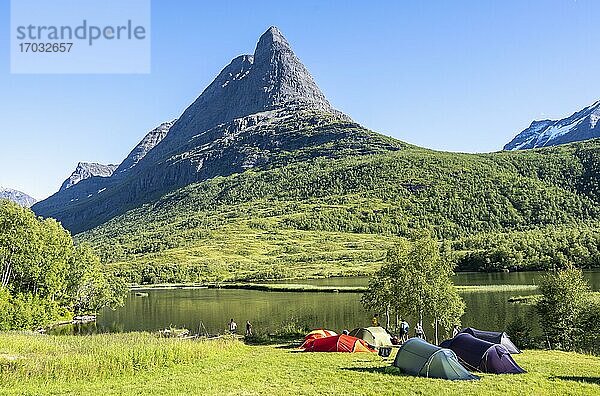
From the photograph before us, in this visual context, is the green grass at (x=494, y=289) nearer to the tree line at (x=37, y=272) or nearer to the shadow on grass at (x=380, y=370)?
the tree line at (x=37, y=272)

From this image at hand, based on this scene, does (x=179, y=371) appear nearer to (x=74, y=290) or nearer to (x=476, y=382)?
(x=476, y=382)

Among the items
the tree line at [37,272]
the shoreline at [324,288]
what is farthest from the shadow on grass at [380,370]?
the shoreline at [324,288]

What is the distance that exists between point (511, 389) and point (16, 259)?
76.5 metres

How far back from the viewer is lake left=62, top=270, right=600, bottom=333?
250 ft

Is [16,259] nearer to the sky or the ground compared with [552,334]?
nearer to the sky

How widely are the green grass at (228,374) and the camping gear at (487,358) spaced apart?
3.84 feet

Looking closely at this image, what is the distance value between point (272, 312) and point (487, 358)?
62.8m

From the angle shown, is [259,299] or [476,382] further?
[259,299]

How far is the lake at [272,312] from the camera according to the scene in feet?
250

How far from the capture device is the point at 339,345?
1772 inches

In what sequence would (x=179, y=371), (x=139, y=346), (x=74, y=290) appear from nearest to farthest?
1. (x=179, y=371)
2. (x=139, y=346)
3. (x=74, y=290)

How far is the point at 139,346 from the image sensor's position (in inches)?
1550

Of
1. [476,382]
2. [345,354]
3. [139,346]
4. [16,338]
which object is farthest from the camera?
[16,338]

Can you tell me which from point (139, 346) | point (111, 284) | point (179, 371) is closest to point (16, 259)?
point (111, 284)
